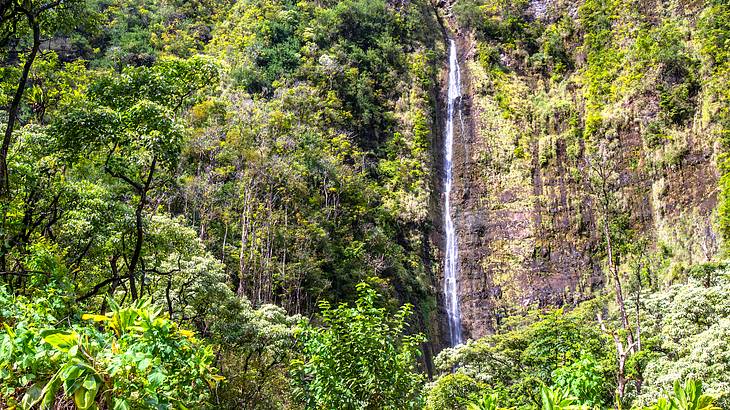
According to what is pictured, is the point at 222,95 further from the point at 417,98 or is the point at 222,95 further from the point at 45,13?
the point at 45,13

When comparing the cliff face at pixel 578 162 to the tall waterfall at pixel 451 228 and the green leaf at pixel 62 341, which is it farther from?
the green leaf at pixel 62 341

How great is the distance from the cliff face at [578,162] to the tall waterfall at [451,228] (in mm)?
482

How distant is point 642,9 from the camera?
35.9 meters

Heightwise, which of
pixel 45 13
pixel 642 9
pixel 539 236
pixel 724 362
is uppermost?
pixel 642 9

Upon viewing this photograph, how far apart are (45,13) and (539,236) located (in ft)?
98.3

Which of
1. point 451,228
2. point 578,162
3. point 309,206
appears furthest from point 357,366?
point 578,162

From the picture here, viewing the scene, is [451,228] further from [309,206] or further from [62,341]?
[62,341]

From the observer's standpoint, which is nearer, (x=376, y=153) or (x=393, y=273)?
(x=393, y=273)

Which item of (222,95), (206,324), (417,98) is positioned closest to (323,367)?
(206,324)

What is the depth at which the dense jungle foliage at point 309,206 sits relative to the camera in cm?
571

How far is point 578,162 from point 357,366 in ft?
104

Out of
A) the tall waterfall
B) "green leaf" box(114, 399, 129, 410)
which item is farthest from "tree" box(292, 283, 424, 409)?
the tall waterfall

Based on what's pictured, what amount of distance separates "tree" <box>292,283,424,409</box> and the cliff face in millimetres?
24474

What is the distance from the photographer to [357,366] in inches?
250
